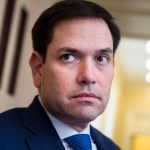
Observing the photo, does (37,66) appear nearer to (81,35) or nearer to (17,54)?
(81,35)

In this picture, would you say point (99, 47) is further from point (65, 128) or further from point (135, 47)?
point (135, 47)

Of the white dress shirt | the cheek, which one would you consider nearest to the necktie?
the white dress shirt

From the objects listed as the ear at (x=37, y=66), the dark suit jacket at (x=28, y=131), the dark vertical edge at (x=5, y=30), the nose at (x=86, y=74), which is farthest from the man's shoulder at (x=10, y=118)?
the dark vertical edge at (x=5, y=30)

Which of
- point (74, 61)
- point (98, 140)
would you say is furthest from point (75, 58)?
point (98, 140)

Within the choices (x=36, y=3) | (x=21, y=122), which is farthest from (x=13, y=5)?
(x=21, y=122)

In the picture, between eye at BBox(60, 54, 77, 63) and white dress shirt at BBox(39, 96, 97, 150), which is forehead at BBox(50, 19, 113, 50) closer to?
eye at BBox(60, 54, 77, 63)

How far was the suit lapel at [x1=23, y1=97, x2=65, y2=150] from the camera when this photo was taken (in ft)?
2.83

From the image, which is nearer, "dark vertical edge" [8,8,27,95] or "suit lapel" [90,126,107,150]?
"suit lapel" [90,126,107,150]

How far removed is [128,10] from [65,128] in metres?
1.33

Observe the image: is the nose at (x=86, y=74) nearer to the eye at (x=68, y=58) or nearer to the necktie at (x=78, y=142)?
the eye at (x=68, y=58)

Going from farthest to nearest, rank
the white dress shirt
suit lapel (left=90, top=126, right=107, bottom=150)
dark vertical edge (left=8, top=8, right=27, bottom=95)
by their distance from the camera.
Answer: dark vertical edge (left=8, top=8, right=27, bottom=95) < suit lapel (left=90, top=126, right=107, bottom=150) < the white dress shirt

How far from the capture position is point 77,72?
0.89m

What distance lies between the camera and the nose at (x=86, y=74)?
864 mm

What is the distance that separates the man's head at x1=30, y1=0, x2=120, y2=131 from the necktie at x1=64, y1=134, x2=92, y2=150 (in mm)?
34
